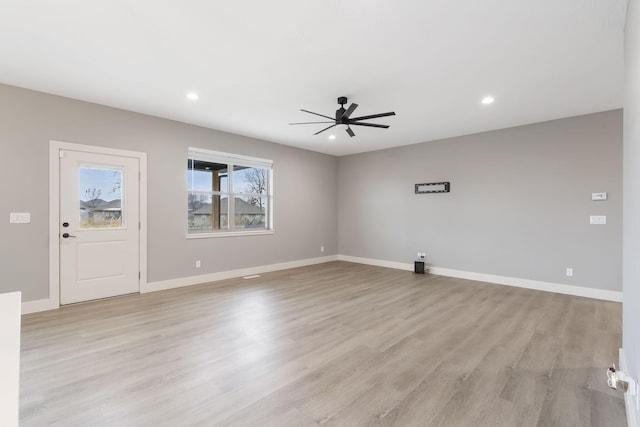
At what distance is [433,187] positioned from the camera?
6133 mm

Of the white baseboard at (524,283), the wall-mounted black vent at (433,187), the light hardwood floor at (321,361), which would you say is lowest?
the light hardwood floor at (321,361)

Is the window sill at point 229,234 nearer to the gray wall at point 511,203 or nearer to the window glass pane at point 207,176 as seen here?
the window glass pane at point 207,176

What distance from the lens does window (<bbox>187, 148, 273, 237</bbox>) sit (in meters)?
5.36

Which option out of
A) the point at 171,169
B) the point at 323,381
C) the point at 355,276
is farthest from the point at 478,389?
the point at 171,169

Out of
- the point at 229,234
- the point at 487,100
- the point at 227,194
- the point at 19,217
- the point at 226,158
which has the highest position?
the point at 487,100

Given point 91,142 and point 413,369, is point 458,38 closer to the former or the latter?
point 413,369

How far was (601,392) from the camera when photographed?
2.12 metres

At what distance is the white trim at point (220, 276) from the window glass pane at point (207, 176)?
1.58 meters

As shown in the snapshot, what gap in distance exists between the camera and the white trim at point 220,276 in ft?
15.6

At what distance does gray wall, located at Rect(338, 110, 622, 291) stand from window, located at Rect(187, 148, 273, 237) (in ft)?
8.49

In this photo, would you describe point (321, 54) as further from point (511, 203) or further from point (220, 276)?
point (511, 203)

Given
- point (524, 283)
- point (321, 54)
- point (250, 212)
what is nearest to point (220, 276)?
point (250, 212)

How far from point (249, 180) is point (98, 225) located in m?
2.71

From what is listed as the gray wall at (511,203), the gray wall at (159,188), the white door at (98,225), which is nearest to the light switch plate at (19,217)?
the gray wall at (159,188)
